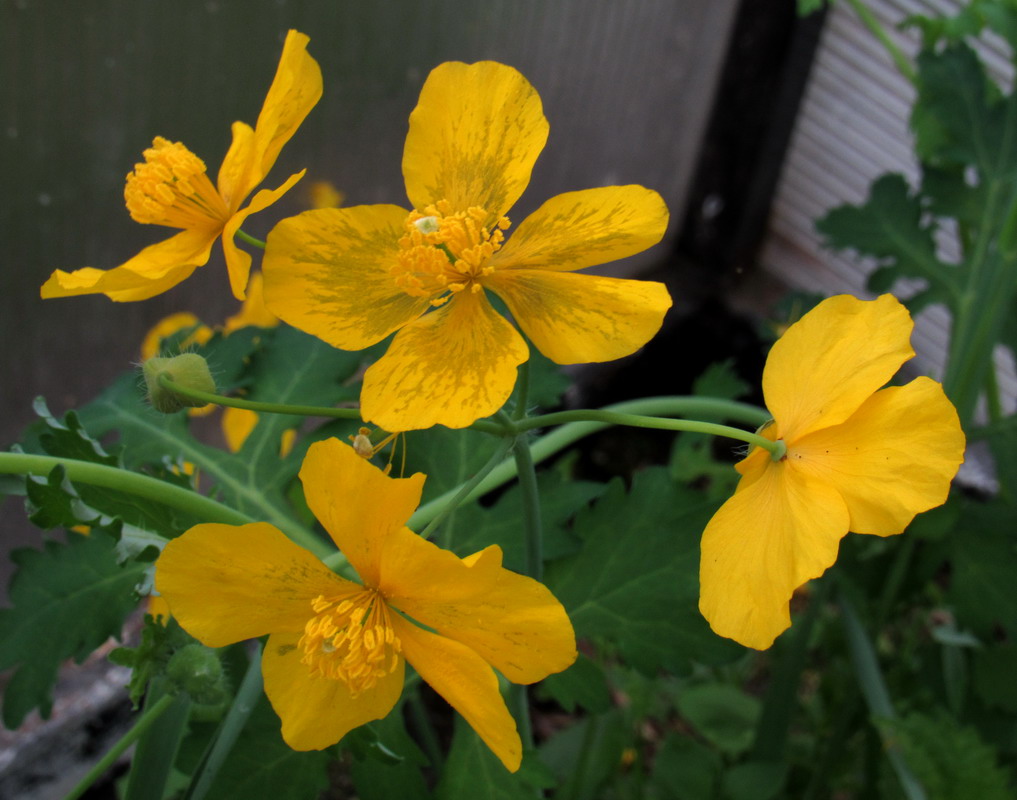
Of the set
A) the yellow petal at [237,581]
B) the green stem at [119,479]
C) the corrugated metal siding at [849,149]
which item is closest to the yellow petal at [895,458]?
the yellow petal at [237,581]

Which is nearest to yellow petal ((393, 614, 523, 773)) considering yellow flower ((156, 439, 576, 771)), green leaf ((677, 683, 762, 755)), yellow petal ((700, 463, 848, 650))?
yellow flower ((156, 439, 576, 771))

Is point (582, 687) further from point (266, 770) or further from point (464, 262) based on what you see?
point (464, 262)

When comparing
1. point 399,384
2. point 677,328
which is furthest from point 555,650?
point 677,328

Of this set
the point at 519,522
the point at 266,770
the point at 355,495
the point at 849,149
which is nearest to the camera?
the point at 355,495

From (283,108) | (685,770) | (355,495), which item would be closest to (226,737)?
(355,495)

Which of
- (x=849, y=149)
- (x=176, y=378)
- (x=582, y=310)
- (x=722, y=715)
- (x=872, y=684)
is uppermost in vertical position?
(x=582, y=310)

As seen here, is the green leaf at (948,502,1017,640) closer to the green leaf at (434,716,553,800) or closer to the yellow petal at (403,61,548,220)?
the green leaf at (434,716,553,800)

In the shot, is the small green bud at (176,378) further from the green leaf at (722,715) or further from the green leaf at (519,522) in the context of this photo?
the green leaf at (722,715)
